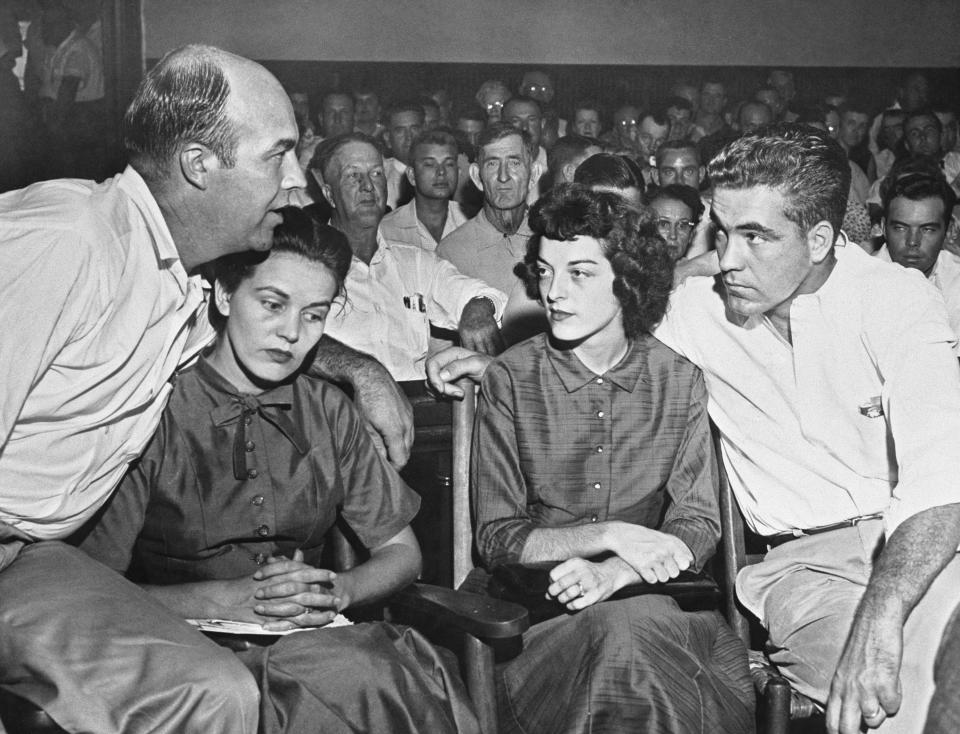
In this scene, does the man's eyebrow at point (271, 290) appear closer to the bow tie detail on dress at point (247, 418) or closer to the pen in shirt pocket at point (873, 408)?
the bow tie detail on dress at point (247, 418)

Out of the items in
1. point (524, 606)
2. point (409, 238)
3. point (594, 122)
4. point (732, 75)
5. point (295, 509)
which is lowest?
point (524, 606)

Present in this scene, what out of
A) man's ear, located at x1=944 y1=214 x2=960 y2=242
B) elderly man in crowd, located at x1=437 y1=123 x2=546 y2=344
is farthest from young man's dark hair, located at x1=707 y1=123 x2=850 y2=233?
man's ear, located at x1=944 y1=214 x2=960 y2=242

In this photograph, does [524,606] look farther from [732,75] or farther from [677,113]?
[732,75]

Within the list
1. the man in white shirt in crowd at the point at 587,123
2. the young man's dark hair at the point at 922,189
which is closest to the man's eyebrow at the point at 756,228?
the young man's dark hair at the point at 922,189

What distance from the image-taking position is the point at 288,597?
6.31ft

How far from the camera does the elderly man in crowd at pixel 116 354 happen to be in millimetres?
1651

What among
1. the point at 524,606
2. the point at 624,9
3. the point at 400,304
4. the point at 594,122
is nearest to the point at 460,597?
the point at 524,606

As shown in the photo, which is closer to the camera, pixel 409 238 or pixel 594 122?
pixel 409 238

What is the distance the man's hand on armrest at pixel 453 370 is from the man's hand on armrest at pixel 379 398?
0.08m

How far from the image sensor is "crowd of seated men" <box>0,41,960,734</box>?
1740mm

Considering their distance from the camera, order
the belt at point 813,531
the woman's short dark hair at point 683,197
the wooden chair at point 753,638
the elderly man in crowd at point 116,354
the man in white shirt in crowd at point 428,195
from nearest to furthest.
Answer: the elderly man in crowd at point 116,354 → the wooden chair at point 753,638 → the belt at point 813,531 → the woman's short dark hair at point 683,197 → the man in white shirt in crowd at point 428,195

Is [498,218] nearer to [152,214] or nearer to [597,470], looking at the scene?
[597,470]

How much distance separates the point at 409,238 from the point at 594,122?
2.64 m

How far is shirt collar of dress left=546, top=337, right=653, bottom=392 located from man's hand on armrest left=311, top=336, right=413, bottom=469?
35 cm
